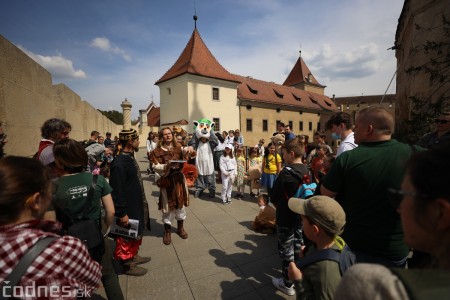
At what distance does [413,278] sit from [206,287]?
267 cm

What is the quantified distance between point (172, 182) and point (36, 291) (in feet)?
9.60

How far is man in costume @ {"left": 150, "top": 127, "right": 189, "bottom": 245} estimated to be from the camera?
3.94 metres

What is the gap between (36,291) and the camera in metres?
1.08

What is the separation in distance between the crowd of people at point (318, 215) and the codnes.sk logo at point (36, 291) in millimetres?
14

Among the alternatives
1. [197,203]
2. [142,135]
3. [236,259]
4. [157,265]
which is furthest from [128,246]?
[142,135]

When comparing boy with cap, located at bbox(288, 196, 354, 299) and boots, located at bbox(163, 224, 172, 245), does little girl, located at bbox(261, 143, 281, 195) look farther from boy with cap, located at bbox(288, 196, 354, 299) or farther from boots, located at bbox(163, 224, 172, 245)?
boy with cap, located at bbox(288, 196, 354, 299)

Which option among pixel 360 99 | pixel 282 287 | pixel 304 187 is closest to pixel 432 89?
pixel 304 187

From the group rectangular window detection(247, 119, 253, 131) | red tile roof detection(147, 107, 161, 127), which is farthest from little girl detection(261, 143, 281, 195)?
red tile roof detection(147, 107, 161, 127)

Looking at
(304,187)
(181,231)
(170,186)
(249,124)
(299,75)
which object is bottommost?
(181,231)

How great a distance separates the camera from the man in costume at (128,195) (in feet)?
9.43

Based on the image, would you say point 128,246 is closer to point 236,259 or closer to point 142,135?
→ point 236,259

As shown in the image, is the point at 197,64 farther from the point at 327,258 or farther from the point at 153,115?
the point at 327,258

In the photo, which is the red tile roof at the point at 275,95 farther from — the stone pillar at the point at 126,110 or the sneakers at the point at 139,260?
the sneakers at the point at 139,260

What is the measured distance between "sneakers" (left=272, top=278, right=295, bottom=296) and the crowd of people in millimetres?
12
